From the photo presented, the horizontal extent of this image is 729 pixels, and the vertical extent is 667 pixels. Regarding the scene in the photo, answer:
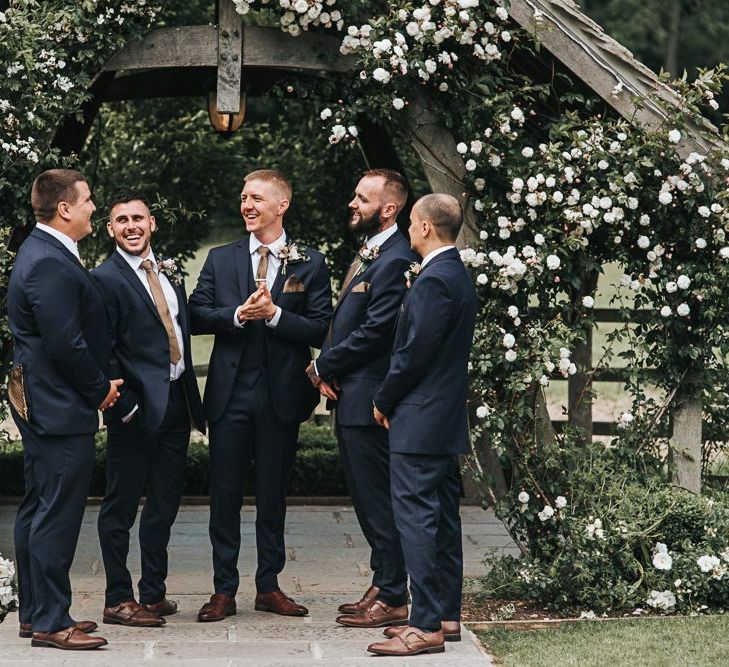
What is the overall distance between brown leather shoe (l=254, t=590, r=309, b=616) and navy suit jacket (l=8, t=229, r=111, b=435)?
1298 mm

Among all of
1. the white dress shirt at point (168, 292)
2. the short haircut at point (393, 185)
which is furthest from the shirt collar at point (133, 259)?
the short haircut at point (393, 185)

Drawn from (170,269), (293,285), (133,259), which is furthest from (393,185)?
(133,259)

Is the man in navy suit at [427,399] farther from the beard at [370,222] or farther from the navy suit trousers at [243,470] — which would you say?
the navy suit trousers at [243,470]

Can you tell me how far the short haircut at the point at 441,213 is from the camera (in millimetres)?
5488

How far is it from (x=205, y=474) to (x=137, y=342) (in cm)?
390

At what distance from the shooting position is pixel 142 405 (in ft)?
19.4

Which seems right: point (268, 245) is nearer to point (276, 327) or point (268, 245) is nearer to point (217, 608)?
point (276, 327)

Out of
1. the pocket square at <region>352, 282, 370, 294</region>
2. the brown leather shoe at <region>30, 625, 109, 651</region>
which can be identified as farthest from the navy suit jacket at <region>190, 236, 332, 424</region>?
the brown leather shoe at <region>30, 625, 109, 651</region>

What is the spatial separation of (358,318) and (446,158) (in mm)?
1308

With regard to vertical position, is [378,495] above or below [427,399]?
below

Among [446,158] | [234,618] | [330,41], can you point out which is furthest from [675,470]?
[330,41]

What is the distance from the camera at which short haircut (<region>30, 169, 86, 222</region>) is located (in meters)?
5.53

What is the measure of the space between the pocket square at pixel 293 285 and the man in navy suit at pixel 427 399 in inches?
32.9

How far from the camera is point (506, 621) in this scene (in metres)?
6.27
